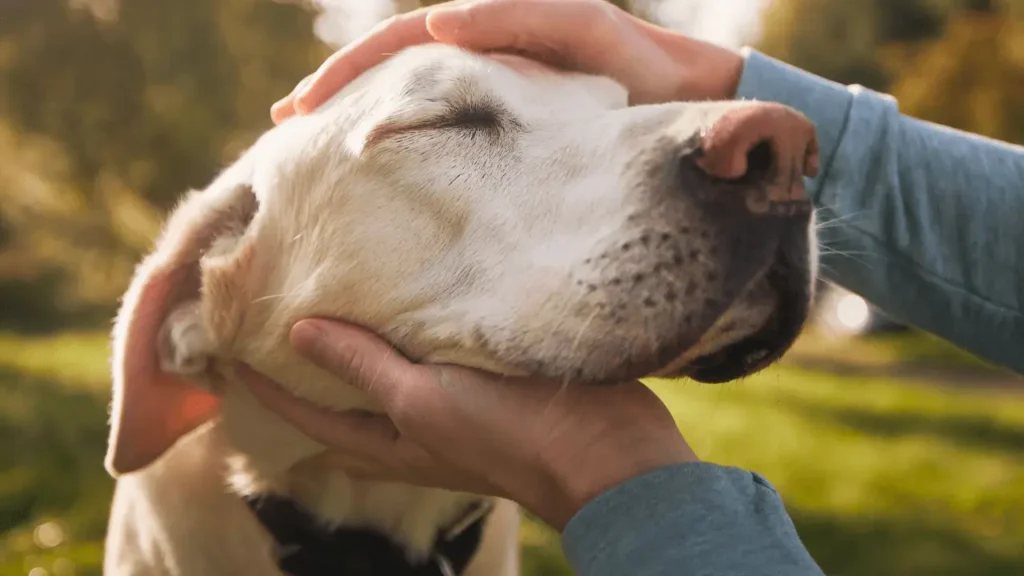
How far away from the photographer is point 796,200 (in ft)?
3.89

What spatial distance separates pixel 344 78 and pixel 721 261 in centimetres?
100

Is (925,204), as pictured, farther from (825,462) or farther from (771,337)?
(825,462)

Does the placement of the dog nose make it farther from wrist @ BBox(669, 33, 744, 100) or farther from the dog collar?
the dog collar

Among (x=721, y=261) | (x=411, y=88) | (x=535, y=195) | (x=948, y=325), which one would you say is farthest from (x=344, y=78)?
(x=948, y=325)

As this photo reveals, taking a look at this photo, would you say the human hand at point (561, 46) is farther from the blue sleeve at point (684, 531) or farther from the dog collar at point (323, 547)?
the blue sleeve at point (684, 531)

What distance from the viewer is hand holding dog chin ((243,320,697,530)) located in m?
1.29

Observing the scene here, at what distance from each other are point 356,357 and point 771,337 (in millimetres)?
742

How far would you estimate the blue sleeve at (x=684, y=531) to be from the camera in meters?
1.14

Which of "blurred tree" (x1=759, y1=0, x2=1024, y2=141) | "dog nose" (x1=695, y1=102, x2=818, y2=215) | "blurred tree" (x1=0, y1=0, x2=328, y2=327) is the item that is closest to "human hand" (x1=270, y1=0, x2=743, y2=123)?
"dog nose" (x1=695, y1=102, x2=818, y2=215)

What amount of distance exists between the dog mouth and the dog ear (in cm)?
105

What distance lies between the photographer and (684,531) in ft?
3.83

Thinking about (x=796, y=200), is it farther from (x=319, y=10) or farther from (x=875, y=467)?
(x=319, y=10)

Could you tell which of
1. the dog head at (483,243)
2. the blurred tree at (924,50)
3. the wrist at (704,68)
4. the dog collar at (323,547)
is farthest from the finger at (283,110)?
the blurred tree at (924,50)

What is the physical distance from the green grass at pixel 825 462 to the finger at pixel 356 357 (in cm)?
164
